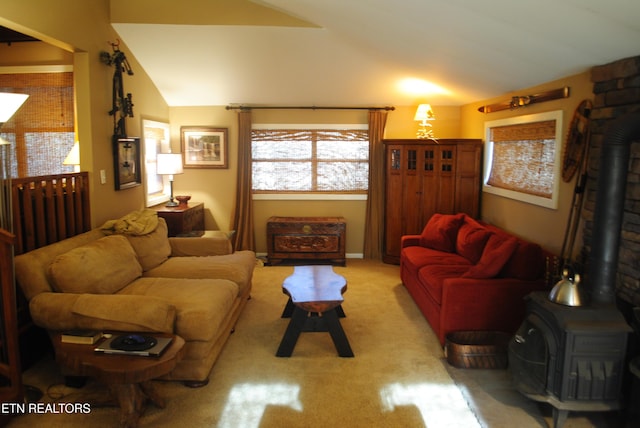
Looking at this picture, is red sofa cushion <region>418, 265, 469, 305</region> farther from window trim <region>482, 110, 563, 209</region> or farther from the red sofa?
window trim <region>482, 110, 563, 209</region>

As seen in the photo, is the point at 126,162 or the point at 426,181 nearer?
the point at 126,162

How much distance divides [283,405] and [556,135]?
289 centimetres

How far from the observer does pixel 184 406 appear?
2719 millimetres

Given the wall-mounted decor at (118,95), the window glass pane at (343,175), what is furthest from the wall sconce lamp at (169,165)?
the window glass pane at (343,175)

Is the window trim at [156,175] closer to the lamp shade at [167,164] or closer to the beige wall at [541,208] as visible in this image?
the lamp shade at [167,164]

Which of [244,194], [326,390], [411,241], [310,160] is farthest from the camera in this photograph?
[310,160]

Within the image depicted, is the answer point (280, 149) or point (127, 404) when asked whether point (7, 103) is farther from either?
point (280, 149)

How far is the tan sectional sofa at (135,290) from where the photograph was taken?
2.71 meters

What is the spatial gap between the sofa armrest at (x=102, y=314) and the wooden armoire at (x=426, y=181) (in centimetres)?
365

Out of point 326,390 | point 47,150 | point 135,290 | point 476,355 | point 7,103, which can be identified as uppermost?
point 7,103

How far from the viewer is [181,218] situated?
530 centimetres

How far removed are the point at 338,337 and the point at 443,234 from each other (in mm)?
1999

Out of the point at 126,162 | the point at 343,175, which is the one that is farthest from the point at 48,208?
the point at 343,175

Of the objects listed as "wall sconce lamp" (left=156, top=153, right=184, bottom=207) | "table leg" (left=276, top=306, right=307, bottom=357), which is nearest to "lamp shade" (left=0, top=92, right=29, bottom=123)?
"table leg" (left=276, top=306, right=307, bottom=357)
